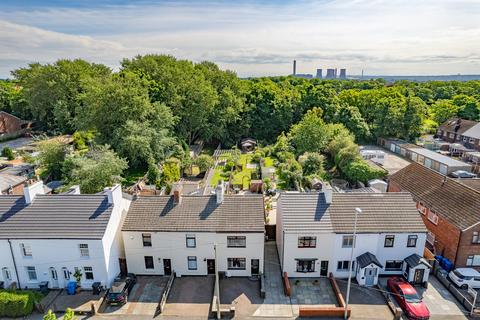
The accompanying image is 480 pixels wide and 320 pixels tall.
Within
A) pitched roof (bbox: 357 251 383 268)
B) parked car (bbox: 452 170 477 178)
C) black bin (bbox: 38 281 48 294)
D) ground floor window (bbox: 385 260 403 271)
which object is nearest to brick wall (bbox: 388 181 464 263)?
ground floor window (bbox: 385 260 403 271)

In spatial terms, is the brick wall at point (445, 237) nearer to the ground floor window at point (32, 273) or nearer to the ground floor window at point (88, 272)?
the ground floor window at point (88, 272)

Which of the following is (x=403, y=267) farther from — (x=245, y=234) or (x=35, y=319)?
(x=35, y=319)

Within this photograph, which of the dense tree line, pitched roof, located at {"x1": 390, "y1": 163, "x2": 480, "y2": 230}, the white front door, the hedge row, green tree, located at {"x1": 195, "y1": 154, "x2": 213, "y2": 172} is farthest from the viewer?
green tree, located at {"x1": 195, "y1": 154, "x2": 213, "y2": 172}

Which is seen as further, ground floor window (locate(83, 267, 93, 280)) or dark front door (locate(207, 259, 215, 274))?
dark front door (locate(207, 259, 215, 274))

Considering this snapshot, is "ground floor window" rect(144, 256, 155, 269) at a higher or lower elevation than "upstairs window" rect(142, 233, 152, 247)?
lower

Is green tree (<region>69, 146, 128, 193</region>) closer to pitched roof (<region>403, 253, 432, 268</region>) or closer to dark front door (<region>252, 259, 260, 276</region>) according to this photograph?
dark front door (<region>252, 259, 260, 276</region>)

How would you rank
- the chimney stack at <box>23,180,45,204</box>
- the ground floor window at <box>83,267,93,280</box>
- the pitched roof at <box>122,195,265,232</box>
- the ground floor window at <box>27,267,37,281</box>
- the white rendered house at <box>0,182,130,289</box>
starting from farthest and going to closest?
the chimney stack at <box>23,180,45,204</box> → the pitched roof at <box>122,195,265,232</box> → the ground floor window at <box>27,267,37,281</box> → the ground floor window at <box>83,267,93,280</box> → the white rendered house at <box>0,182,130,289</box>

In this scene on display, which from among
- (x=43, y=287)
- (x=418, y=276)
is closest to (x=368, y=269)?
(x=418, y=276)

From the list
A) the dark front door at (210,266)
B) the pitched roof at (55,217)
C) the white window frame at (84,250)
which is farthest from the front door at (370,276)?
the white window frame at (84,250)
